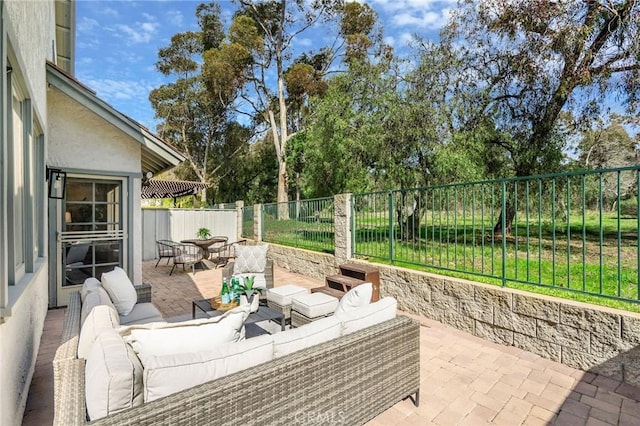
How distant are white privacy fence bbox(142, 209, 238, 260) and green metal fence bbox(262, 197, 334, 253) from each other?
3.07m

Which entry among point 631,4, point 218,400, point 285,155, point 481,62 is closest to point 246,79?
point 285,155

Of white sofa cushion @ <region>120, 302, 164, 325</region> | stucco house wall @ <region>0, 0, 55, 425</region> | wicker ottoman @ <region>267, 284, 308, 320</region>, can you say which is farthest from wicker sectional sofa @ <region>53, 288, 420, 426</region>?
wicker ottoman @ <region>267, 284, 308, 320</region>

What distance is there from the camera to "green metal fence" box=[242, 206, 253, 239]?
36.8ft

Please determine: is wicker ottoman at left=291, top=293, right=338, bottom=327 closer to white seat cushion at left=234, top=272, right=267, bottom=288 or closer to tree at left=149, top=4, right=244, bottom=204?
white seat cushion at left=234, top=272, right=267, bottom=288

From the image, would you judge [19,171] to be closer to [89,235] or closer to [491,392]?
[89,235]

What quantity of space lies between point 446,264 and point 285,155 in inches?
534

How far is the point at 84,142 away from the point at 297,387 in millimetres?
5817

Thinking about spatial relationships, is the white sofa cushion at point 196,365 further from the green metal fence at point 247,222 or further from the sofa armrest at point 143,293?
the green metal fence at point 247,222

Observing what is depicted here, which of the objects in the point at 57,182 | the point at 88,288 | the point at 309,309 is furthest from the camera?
the point at 57,182

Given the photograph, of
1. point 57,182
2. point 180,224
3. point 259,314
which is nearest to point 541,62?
point 259,314

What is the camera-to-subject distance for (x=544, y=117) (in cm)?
816

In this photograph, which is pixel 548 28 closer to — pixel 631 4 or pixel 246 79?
pixel 631 4

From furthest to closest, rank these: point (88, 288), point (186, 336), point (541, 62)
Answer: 1. point (541, 62)
2. point (88, 288)
3. point (186, 336)

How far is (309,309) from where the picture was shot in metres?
3.99
